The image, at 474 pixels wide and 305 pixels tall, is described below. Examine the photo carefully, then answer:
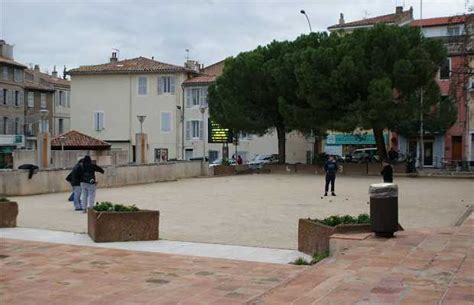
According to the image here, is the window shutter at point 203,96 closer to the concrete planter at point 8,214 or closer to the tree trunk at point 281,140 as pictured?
the tree trunk at point 281,140

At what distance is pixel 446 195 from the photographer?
2328cm

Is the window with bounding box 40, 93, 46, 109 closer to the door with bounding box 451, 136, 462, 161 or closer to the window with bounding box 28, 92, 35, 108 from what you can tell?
the window with bounding box 28, 92, 35, 108

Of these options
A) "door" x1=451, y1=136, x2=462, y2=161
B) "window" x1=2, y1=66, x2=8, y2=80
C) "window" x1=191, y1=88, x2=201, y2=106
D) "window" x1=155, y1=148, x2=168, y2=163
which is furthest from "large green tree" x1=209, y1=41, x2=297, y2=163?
"window" x1=2, y1=66, x2=8, y2=80

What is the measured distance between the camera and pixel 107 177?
28.8 m

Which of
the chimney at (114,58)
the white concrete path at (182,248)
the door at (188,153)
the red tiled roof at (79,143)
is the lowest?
the white concrete path at (182,248)

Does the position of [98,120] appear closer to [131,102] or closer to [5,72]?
[131,102]

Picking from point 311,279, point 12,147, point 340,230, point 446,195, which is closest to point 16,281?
point 311,279

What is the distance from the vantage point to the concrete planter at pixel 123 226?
11156mm

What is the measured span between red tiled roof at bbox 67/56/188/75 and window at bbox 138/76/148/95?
0.94 metres

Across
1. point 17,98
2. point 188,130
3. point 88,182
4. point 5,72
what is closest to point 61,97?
point 17,98

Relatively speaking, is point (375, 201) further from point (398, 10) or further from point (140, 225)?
point (398, 10)

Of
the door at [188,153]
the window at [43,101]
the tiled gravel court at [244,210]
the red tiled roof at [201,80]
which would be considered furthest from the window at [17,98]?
the tiled gravel court at [244,210]

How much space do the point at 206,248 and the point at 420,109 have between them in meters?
29.6

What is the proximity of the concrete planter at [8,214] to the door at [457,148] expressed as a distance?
146ft
